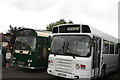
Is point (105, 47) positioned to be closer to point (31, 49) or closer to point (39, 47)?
point (39, 47)

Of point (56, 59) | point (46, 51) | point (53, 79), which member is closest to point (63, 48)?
point (56, 59)

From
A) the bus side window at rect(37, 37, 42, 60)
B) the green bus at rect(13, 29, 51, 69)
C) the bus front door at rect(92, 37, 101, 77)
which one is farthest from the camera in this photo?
the bus side window at rect(37, 37, 42, 60)

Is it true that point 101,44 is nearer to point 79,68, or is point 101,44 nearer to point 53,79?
point 79,68

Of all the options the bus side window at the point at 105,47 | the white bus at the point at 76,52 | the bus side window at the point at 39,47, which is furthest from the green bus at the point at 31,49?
the bus side window at the point at 105,47

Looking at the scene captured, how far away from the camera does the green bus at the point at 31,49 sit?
1376cm

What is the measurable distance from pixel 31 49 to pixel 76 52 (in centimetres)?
486

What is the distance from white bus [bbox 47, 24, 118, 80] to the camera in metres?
9.62

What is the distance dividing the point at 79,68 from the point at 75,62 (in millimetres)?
350

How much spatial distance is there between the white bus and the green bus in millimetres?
3038

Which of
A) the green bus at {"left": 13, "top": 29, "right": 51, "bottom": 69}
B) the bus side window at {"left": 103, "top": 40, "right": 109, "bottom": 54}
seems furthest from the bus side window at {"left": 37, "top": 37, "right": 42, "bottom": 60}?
the bus side window at {"left": 103, "top": 40, "right": 109, "bottom": 54}

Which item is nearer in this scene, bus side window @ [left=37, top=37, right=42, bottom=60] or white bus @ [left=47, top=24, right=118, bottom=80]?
white bus @ [left=47, top=24, right=118, bottom=80]

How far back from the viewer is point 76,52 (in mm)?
9812

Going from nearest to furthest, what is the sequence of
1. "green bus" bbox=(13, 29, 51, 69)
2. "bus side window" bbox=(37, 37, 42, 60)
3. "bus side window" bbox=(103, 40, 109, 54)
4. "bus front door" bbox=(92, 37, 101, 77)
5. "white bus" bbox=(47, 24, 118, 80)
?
1. "white bus" bbox=(47, 24, 118, 80)
2. "bus front door" bbox=(92, 37, 101, 77)
3. "bus side window" bbox=(103, 40, 109, 54)
4. "green bus" bbox=(13, 29, 51, 69)
5. "bus side window" bbox=(37, 37, 42, 60)

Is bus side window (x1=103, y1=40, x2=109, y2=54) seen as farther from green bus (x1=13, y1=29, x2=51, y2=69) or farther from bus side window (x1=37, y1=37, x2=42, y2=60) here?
bus side window (x1=37, y1=37, x2=42, y2=60)
